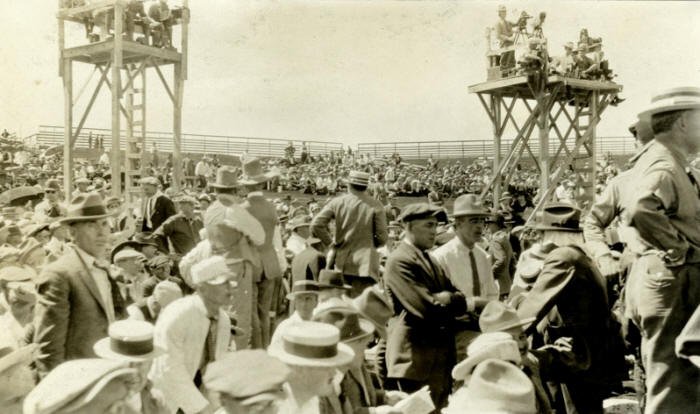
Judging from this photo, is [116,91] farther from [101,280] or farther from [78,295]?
[78,295]

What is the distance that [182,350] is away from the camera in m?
4.25

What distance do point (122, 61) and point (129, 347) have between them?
11408 mm

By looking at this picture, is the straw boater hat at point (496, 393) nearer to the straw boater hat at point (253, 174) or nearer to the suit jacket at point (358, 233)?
the suit jacket at point (358, 233)

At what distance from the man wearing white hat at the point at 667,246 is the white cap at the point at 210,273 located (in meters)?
2.55

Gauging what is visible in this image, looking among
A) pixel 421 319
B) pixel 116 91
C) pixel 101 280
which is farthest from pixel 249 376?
pixel 116 91

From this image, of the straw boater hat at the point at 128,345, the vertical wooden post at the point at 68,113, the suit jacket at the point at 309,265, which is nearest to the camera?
the straw boater hat at the point at 128,345

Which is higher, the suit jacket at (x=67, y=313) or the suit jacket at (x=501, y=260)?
the suit jacket at (x=67, y=313)

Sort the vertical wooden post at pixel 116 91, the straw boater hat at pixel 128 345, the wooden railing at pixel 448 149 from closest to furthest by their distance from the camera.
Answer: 1. the straw boater hat at pixel 128 345
2. the vertical wooden post at pixel 116 91
3. the wooden railing at pixel 448 149

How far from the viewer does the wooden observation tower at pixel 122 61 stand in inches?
514

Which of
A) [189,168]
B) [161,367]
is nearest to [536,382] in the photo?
[161,367]

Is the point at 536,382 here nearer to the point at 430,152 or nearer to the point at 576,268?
the point at 576,268

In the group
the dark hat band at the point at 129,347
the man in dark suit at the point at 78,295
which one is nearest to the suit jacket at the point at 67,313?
the man in dark suit at the point at 78,295

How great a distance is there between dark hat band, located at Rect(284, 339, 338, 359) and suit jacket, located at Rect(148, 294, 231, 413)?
1.17 metres

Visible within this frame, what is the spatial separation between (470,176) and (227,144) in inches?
615
